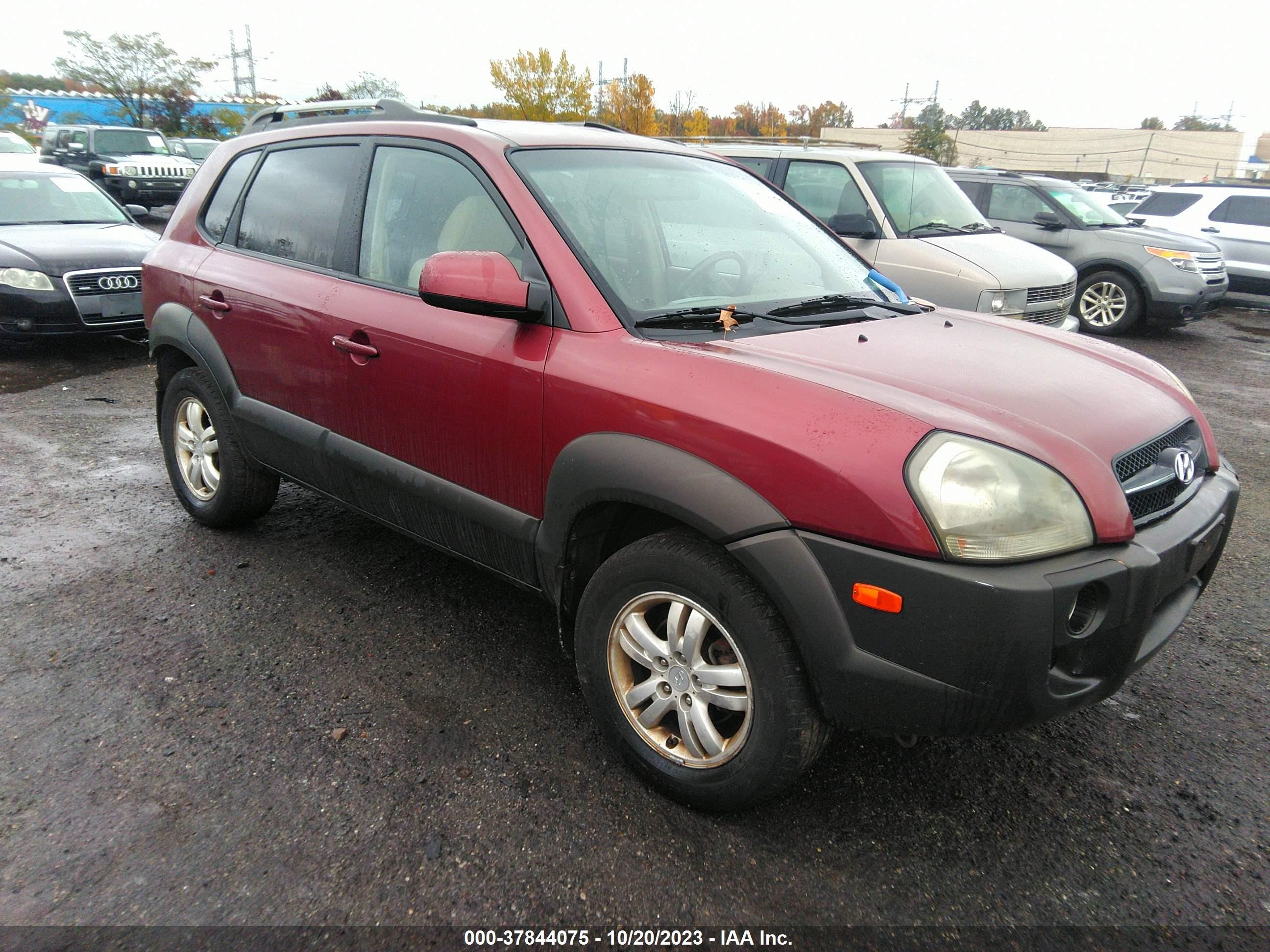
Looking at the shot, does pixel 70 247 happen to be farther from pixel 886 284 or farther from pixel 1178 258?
pixel 1178 258

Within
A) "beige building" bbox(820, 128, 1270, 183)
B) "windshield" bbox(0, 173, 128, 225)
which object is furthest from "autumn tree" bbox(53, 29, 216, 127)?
"beige building" bbox(820, 128, 1270, 183)

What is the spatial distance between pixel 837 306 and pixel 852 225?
4329 mm

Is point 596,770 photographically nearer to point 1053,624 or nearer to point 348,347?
point 1053,624

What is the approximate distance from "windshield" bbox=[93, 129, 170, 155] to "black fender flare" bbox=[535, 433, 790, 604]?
906 inches

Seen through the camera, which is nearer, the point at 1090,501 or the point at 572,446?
the point at 1090,501

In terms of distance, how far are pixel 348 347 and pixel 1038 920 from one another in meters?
2.62

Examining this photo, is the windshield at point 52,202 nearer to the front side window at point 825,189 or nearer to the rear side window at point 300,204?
the rear side window at point 300,204

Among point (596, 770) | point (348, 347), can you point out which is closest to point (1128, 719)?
point (596, 770)

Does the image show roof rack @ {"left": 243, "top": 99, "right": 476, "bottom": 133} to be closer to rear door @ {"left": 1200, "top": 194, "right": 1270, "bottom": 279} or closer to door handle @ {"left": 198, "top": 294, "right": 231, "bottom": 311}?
door handle @ {"left": 198, "top": 294, "right": 231, "bottom": 311}

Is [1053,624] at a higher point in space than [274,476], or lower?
higher

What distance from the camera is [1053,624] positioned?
5.94ft

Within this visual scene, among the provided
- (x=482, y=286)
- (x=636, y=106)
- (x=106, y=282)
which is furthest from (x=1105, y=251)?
(x=636, y=106)

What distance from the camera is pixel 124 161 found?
19.7 meters

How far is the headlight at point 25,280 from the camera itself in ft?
23.4
